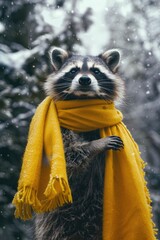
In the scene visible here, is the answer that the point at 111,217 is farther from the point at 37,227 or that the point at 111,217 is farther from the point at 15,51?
the point at 15,51

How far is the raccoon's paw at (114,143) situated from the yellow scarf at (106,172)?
14 cm

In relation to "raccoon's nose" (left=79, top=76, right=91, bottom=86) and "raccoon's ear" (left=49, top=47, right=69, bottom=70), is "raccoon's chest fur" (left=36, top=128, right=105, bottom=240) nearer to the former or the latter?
"raccoon's nose" (left=79, top=76, right=91, bottom=86)

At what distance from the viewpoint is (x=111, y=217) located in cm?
350

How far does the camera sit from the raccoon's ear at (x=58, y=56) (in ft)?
12.7

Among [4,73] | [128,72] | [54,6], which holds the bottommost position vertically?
[4,73]

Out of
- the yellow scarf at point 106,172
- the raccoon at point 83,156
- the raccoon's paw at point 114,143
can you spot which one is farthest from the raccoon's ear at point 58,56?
the raccoon's paw at point 114,143

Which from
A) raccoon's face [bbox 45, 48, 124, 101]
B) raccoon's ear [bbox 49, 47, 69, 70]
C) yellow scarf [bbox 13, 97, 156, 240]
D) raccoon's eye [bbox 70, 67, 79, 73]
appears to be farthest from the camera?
raccoon's ear [bbox 49, 47, 69, 70]

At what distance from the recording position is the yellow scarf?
11.3ft

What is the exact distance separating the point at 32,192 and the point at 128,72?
6342 millimetres

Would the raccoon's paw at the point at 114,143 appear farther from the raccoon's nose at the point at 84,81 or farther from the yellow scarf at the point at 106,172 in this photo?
the raccoon's nose at the point at 84,81

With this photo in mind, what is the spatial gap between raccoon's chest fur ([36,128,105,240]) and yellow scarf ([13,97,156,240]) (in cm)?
10

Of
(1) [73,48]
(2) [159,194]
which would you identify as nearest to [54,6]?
(1) [73,48]

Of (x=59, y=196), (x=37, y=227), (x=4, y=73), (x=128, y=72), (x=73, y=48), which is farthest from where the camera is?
(x=128, y=72)

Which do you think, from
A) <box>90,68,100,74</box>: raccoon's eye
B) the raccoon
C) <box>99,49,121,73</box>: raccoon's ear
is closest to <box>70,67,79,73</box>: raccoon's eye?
the raccoon
